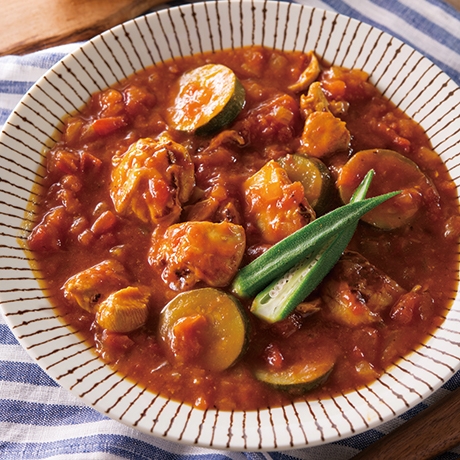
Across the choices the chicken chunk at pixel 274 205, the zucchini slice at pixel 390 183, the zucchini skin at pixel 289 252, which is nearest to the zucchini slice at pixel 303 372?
the zucchini skin at pixel 289 252

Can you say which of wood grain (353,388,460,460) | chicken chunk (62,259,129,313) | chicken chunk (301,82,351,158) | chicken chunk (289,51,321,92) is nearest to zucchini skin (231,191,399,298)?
chicken chunk (301,82,351,158)

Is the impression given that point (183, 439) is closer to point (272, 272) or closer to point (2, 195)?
point (272, 272)

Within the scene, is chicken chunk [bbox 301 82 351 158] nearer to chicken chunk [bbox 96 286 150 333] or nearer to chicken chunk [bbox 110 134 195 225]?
chicken chunk [bbox 110 134 195 225]

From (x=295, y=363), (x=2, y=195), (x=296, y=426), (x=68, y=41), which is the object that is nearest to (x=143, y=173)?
(x=2, y=195)

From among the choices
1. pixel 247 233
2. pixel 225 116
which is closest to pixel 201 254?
pixel 247 233

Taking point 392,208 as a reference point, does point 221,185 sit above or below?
below
